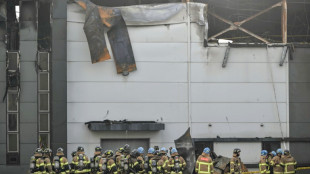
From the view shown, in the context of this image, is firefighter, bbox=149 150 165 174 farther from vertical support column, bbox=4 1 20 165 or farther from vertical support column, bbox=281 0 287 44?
vertical support column, bbox=281 0 287 44

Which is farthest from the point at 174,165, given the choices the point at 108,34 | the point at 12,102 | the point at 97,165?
the point at 12,102

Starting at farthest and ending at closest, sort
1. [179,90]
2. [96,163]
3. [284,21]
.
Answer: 1. [284,21]
2. [179,90]
3. [96,163]

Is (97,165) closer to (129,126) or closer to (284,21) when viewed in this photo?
(129,126)

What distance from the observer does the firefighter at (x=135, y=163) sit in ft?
107

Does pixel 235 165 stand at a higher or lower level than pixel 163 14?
lower

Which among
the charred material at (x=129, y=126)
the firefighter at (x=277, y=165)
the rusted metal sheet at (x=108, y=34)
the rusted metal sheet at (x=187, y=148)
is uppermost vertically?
the rusted metal sheet at (x=108, y=34)

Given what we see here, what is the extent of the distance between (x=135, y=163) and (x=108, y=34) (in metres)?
7.90

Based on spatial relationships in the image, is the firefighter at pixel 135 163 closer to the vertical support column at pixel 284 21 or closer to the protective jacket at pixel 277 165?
the protective jacket at pixel 277 165

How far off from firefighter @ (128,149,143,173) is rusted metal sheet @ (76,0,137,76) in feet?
20.3

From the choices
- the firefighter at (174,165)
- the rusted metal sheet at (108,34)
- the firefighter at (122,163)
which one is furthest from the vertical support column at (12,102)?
the firefighter at (174,165)

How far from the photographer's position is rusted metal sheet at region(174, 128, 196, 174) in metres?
37.6

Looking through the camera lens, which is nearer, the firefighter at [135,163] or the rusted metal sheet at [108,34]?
the firefighter at [135,163]

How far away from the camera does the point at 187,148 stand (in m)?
37.7

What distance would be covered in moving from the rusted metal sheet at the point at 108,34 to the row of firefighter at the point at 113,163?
229 inches
